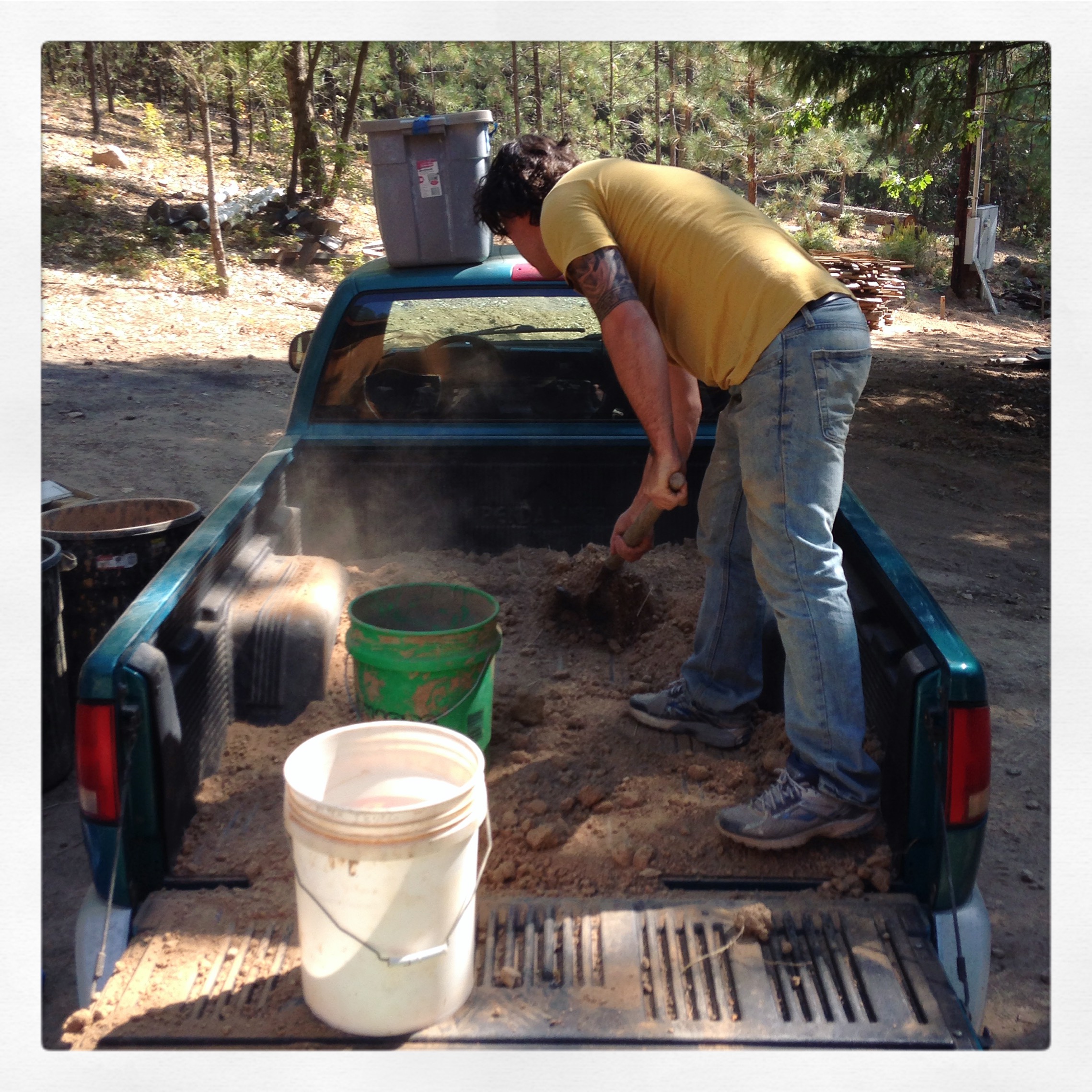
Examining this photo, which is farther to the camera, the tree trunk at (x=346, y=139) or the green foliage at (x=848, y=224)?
the green foliage at (x=848, y=224)

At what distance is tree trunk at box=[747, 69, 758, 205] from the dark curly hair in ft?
48.7

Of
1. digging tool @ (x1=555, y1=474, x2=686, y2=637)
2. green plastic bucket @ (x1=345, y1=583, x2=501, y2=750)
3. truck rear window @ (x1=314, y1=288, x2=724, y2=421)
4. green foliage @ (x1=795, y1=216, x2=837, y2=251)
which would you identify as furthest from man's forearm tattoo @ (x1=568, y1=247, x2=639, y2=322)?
green foliage @ (x1=795, y1=216, x2=837, y2=251)

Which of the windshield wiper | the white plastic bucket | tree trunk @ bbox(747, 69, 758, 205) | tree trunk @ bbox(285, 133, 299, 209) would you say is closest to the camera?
the white plastic bucket

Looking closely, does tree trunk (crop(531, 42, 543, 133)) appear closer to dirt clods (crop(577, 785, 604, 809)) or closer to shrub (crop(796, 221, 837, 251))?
shrub (crop(796, 221, 837, 251))

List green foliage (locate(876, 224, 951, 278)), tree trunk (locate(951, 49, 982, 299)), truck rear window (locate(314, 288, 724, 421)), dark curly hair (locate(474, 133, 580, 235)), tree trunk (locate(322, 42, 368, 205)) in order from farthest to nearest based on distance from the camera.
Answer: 1. green foliage (locate(876, 224, 951, 278))
2. tree trunk (locate(322, 42, 368, 205))
3. tree trunk (locate(951, 49, 982, 299))
4. truck rear window (locate(314, 288, 724, 421))
5. dark curly hair (locate(474, 133, 580, 235))

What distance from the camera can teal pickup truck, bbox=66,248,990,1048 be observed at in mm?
1846

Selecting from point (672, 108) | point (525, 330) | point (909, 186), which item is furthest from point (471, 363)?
point (909, 186)

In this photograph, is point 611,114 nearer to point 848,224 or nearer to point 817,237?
point 817,237

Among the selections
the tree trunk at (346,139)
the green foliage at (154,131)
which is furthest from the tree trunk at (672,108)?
the green foliage at (154,131)

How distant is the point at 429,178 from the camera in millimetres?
3951

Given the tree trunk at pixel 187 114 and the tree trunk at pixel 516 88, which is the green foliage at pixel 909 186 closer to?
the tree trunk at pixel 516 88

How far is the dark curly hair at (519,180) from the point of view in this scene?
2.75 metres

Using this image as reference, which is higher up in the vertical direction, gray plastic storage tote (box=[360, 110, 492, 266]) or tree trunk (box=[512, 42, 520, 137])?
tree trunk (box=[512, 42, 520, 137])

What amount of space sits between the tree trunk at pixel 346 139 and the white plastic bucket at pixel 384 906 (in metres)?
15.3
